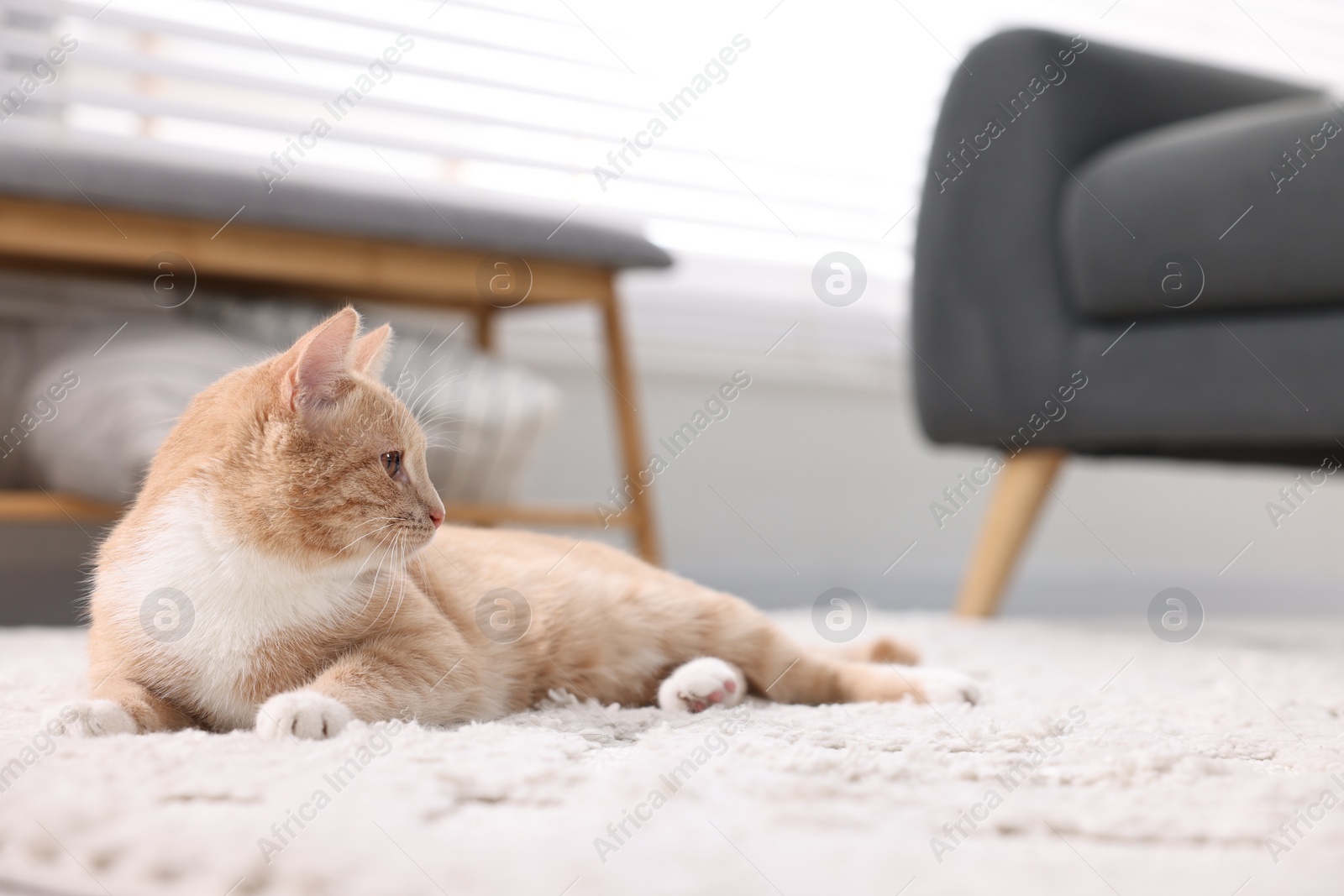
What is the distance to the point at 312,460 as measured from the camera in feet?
2.66

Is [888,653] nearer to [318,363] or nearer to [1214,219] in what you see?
[318,363]

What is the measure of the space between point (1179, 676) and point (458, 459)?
1.21 m

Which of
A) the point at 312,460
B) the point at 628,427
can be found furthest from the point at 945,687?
the point at 628,427

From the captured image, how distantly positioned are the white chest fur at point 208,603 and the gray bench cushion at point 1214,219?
4.41 feet

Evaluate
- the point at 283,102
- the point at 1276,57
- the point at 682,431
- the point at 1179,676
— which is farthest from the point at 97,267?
the point at 1276,57

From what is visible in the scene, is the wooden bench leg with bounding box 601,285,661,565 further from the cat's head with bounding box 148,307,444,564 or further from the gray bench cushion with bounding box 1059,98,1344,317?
the cat's head with bounding box 148,307,444,564

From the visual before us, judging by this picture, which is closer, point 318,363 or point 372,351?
point 318,363

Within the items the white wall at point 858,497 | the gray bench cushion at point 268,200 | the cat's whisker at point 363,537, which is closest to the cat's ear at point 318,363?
the cat's whisker at point 363,537

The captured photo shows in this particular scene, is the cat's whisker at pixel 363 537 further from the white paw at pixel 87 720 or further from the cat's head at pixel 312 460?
the white paw at pixel 87 720

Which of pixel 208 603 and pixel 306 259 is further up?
pixel 306 259

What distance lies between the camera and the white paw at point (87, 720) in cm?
75

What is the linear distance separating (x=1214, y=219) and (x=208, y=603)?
1.47 meters

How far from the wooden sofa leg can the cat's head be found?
1.33 meters

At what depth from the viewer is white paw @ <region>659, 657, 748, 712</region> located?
0.96m
